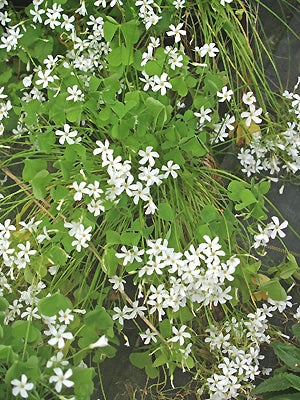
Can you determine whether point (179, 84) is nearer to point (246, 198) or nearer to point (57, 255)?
point (246, 198)

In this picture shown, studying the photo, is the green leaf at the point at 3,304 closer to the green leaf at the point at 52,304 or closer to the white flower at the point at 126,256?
the green leaf at the point at 52,304

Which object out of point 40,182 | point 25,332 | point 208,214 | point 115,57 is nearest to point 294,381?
point 208,214

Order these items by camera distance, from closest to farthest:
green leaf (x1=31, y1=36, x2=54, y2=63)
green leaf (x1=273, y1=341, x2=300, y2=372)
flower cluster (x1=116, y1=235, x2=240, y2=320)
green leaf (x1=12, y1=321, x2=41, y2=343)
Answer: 1. green leaf (x1=12, y1=321, x2=41, y2=343)
2. flower cluster (x1=116, y1=235, x2=240, y2=320)
3. green leaf (x1=273, y1=341, x2=300, y2=372)
4. green leaf (x1=31, y1=36, x2=54, y2=63)

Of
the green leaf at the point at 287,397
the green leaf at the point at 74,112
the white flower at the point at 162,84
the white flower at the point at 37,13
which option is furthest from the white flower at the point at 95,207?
the green leaf at the point at 287,397

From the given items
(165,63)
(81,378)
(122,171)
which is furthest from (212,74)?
→ (81,378)

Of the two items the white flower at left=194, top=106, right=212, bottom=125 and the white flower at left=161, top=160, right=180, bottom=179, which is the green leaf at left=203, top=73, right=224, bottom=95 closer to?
the white flower at left=194, top=106, right=212, bottom=125

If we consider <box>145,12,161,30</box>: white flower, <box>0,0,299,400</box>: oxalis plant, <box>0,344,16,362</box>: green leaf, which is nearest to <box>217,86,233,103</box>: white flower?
<box>0,0,299,400</box>: oxalis plant
